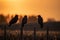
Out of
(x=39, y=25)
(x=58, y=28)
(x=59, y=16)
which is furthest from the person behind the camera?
(x=59, y=16)

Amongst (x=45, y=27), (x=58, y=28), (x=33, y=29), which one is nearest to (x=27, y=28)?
(x=33, y=29)

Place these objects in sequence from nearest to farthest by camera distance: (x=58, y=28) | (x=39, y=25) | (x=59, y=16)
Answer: (x=39, y=25) < (x=58, y=28) < (x=59, y=16)

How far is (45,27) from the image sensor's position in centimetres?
206

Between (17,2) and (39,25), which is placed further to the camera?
(17,2)

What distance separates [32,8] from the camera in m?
2.34

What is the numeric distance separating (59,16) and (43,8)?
0.82 feet

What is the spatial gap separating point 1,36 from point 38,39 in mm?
456

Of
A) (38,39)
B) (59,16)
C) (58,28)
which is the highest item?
(59,16)

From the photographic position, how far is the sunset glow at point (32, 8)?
2.32m

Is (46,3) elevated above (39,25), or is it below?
above

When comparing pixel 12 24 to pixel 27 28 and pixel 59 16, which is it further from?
pixel 59 16

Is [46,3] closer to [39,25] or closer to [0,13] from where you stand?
[39,25]

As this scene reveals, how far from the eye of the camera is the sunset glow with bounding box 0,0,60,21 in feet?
7.62

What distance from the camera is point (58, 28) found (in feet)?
7.00
